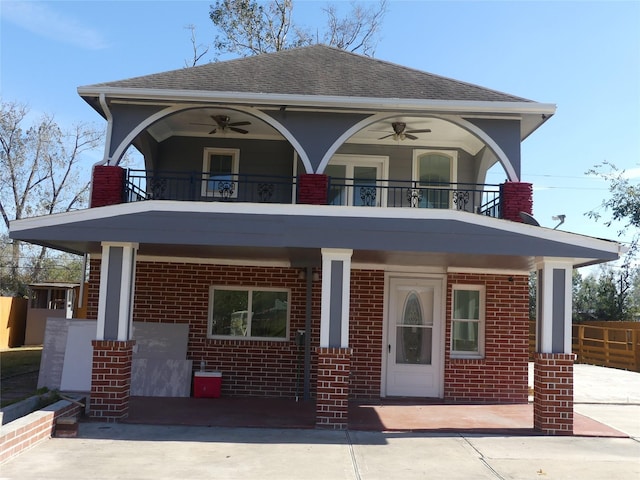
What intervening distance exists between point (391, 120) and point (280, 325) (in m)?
4.60

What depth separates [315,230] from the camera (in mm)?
9422

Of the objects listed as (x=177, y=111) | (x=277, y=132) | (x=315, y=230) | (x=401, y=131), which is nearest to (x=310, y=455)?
(x=315, y=230)

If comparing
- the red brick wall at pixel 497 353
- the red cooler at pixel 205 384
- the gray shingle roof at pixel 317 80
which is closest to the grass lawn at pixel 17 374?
the red cooler at pixel 205 384

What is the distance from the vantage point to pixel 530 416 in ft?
36.2

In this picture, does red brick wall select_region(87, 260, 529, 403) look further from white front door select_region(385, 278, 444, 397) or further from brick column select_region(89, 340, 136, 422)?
brick column select_region(89, 340, 136, 422)

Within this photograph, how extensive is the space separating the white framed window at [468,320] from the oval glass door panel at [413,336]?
1.73 feet

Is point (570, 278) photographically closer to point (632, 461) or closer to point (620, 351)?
point (632, 461)

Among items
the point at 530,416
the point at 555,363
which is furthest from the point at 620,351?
the point at 555,363

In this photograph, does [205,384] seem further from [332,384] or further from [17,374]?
[17,374]

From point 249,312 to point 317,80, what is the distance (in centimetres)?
475

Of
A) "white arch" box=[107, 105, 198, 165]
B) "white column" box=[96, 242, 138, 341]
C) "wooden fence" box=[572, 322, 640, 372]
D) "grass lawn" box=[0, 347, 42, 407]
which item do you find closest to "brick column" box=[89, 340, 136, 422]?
"white column" box=[96, 242, 138, 341]

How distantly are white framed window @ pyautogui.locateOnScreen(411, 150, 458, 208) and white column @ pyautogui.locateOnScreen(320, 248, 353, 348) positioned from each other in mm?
4549

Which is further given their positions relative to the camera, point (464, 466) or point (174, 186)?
point (174, 186)

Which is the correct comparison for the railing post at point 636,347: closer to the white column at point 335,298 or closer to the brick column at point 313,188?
the brick column at point 313,188
